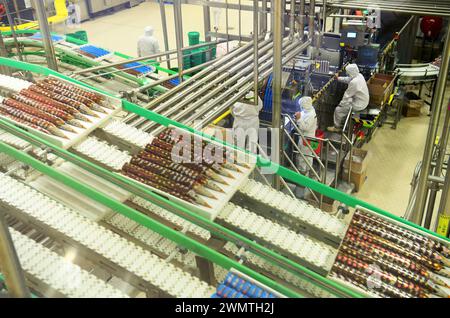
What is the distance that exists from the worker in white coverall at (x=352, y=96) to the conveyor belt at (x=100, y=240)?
618cm

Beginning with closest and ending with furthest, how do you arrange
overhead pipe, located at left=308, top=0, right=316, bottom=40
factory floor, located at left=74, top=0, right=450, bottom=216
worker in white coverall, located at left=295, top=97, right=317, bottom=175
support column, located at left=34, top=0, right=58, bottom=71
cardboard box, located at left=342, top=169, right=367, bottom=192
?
support column, located at left=34, top=0, right=58, bottom=71 < overhead pipe, located at left=308, top=0, right=316, bottom=40 < worker in white coverall, located at left=295, top=97, right=317, bottom=175 < factory floor, located at left=74, top=0, right=450, bottom=216 < cardboard box, located at left=342, top=169, right=367, bottom=192

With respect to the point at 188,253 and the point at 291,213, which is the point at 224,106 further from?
the point at 188,253

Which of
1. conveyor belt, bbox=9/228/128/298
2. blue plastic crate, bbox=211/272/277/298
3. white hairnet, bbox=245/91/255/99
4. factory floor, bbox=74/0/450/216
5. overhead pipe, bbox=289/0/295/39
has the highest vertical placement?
overhead pipe, bbox=289/0/295/39

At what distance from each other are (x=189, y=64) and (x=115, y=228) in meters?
6.06

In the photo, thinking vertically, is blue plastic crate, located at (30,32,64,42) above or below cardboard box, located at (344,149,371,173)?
above

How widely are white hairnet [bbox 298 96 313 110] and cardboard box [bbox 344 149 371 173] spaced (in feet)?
3.78

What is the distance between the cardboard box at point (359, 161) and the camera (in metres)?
7.46

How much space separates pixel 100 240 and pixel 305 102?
15.9 feet

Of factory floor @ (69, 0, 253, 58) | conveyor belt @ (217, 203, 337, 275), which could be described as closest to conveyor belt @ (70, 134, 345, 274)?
conveyor belt @ (217, 203, 337, 275)

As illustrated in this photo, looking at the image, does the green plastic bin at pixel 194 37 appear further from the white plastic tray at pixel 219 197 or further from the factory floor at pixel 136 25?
the white plastic tray at pixel 219 197

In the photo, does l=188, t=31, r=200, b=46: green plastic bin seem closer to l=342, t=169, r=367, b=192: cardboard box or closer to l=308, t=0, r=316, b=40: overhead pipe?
l=308, t=0, r=316, b=40: overhead pipe

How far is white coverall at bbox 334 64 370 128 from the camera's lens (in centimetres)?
827

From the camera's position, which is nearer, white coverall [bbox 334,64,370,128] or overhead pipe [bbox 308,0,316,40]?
overhead pipe [bbox 308,0,316,40]

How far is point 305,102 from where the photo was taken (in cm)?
711
